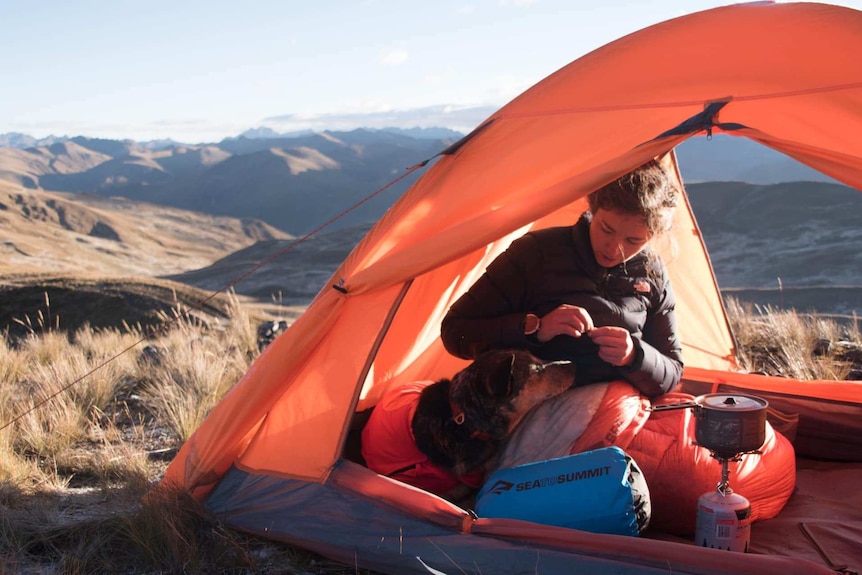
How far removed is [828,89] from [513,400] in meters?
1.78

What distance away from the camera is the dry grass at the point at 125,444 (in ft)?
9.94

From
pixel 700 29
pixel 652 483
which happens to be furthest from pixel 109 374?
pixel 700 29

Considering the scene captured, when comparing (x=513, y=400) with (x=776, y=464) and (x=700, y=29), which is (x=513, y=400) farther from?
(x=700, y=29)

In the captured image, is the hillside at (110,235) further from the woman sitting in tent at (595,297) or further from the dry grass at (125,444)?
the woman sitting in tent at (595,297)

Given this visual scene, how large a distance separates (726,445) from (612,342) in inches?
27.8

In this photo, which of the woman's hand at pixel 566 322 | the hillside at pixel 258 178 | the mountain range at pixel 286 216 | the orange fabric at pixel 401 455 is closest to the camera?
the woman's hand at pixel 566 322

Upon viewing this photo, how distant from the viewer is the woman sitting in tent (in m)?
3.19

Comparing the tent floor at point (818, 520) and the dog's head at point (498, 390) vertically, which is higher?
the dog's head at point (498, 390)

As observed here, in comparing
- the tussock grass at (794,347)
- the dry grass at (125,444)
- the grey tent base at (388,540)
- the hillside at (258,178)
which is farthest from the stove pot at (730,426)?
the hillside at (258,178)

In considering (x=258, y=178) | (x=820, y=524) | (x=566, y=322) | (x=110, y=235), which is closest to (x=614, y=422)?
(x=566, y=322)

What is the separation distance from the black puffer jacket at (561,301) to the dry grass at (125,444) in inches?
43.9

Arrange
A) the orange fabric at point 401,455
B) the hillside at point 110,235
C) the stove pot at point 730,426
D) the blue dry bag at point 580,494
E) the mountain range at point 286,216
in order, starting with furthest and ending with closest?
the hillside at point 110,235
the mountain range at point 286,216
the orange fabric at point 401,455
the blue dry bag at point 580,494
the stove pot at point 730,426

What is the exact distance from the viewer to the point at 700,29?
3.39 m

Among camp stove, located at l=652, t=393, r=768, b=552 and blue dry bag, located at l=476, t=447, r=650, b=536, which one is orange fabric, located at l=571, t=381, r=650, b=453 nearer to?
blue dry bag, located at l=476, t=447, r=650, b=536
